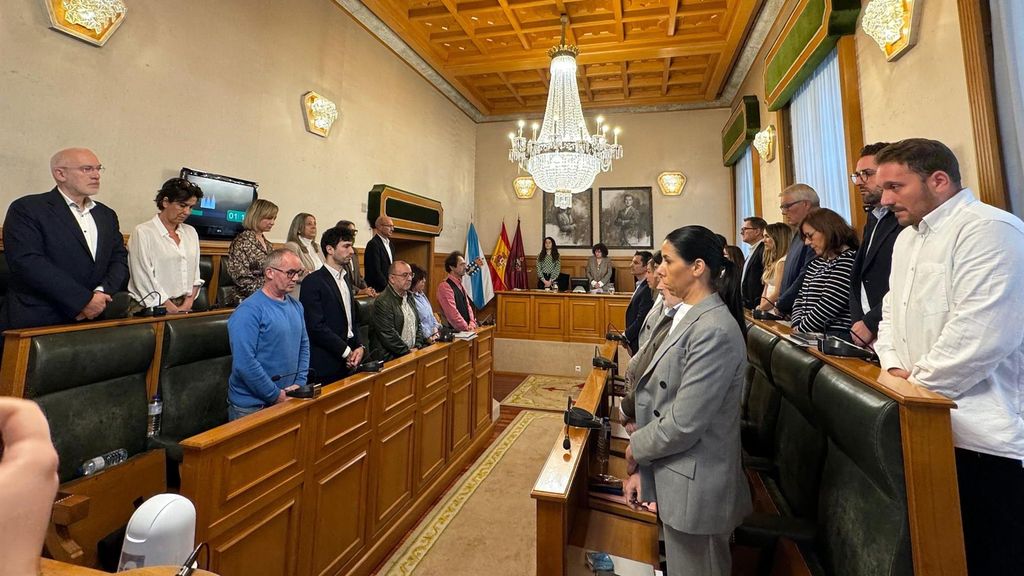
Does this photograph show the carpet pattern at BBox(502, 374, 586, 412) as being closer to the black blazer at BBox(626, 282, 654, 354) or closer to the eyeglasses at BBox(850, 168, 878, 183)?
the black blazer at BBox(626, 282, 654, 354)

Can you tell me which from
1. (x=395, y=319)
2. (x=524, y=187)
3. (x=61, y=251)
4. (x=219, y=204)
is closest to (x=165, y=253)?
(x=61, y=251)

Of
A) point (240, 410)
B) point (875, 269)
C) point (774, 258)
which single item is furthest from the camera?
point (774, 258)

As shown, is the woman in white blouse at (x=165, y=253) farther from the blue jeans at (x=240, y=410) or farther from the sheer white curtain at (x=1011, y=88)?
the sheer white curtain at (x=1011, y=88)

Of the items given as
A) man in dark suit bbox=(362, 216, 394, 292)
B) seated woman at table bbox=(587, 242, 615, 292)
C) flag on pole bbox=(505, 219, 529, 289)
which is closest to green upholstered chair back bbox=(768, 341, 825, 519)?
man in dark suit bbox=(362, 216, 394, 292)

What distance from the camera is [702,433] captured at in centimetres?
128

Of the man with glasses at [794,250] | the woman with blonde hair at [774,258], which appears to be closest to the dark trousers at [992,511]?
the man with glasses at [794,250]

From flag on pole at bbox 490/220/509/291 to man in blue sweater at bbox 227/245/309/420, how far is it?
5.75 m

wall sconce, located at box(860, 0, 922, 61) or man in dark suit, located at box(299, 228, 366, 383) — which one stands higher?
wall sconce, located at box(860, 0, 922, 61)

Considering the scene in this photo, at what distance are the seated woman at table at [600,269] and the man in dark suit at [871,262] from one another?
5234 mm

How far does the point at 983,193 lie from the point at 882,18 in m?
1.36

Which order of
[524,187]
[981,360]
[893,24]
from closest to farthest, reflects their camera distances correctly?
[981,360], [893,24], [524,187]

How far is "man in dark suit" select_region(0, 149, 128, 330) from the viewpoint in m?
1.93

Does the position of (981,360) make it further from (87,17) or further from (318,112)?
(318,112)

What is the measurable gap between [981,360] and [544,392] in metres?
4.78
